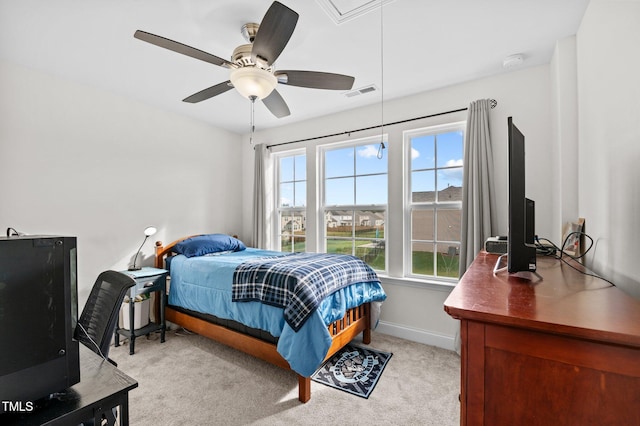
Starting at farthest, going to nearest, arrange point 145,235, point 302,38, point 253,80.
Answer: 1. point 145,235
2. point 302,38
3. point 253,80

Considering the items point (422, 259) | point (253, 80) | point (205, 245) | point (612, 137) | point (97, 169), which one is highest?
point (253, 80)

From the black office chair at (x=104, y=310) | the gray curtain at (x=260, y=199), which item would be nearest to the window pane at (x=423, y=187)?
the gray curtain at (x=260, y=199)

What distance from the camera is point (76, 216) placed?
9.03 ft

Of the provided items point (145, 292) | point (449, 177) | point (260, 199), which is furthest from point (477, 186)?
point (145, 292)

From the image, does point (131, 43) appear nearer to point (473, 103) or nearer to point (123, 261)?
point (123, 261)

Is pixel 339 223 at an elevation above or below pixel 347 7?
below

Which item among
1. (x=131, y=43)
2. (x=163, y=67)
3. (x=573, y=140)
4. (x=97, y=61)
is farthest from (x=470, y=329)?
(x=97, y=61)

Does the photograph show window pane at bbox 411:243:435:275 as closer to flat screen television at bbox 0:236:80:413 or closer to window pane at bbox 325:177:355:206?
window pane at bbox 325:177:355:206

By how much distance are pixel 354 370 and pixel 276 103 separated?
230 centimetres

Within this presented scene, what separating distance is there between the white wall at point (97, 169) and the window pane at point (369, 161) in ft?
6.87

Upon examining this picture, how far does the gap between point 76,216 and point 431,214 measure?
3.58 m

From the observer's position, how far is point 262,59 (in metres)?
1.66

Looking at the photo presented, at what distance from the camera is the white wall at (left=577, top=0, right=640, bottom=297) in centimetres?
108

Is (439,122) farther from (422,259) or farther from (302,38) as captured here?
(302,38)
